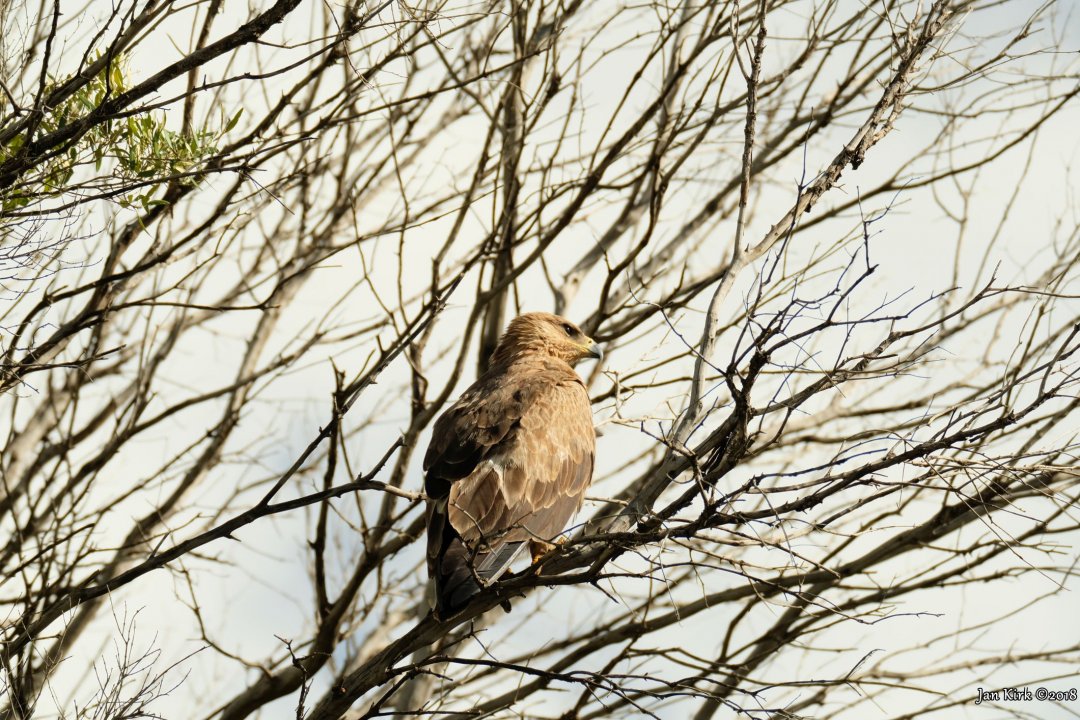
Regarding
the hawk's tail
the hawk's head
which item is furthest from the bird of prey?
the hawk's head

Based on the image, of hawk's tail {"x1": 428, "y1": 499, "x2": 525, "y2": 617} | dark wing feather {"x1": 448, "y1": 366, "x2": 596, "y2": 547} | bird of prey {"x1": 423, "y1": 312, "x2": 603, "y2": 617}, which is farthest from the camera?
dark wing feather {"x1": 448, "y1": 366, "x2": 596, "y2": 547}

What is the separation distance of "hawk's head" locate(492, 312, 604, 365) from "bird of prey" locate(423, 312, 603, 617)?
0.55 m

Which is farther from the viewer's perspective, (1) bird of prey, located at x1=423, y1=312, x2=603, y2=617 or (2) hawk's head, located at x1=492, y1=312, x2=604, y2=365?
(2) hawk's head, located at x1=492, y1=312, x2=604, y2=365

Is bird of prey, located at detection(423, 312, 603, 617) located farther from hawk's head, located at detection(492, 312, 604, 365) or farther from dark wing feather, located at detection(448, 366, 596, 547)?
hawk's head, located at detection(492, 312, 604, 365)

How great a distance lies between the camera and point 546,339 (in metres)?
7.55

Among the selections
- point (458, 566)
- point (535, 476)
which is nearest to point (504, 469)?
point (535, 476)

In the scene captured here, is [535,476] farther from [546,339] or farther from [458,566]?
[546,339]

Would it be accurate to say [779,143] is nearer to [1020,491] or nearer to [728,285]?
[1020,491]

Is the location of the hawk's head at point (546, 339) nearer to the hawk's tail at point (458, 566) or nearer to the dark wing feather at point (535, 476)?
the dark wing feather at point (535, 476)

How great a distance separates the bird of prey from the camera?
5148mm

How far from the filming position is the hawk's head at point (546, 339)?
7527 mm

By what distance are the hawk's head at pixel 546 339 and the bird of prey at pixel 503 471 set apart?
1.79 feet

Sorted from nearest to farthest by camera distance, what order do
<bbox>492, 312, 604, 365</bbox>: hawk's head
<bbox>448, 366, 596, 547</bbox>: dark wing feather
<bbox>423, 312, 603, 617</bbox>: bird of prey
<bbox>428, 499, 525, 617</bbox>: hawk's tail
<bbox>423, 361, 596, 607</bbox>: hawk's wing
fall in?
<bbox>428, 499, 525, 617</bbox>: hawk's tail → <bbox>423, 312, 603, 617</bbox>: bird of prey → <bbox>423, 361, 596, 607</bbox>: hawk's wing → <bbox>448, 366, 596, 547</bbox>: dark wing feather → <bbox>492, 312, 604, 365</bbox>: hawk's head

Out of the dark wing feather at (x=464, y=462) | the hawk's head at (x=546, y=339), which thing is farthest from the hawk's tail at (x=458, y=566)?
the hawk's head at (x=546, y=339)
